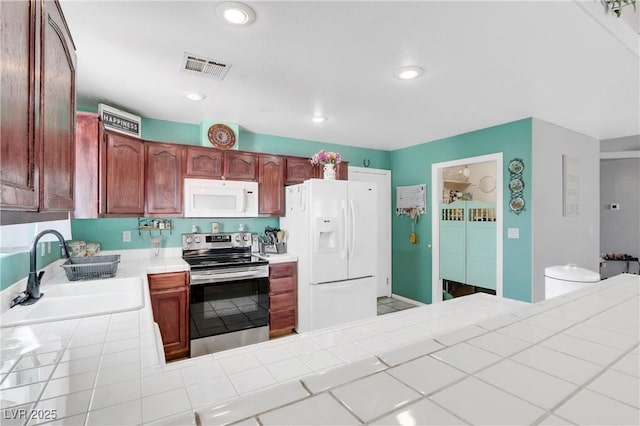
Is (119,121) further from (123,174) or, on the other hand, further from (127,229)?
(127,229)

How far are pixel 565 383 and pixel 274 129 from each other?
3.60 m

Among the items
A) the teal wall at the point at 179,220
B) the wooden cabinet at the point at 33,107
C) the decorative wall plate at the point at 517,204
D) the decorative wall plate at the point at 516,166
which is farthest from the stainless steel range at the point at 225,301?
the decorative wall plate at the point at 516,166

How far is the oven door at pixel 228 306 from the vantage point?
2840 mm

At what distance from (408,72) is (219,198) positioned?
2209 millimetres

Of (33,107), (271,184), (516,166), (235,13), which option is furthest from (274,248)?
(33,107)

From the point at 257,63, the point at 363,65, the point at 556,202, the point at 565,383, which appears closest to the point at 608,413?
the point at 565,383

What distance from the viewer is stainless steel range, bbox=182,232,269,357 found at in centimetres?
285

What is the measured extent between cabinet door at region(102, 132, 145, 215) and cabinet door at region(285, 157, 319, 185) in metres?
1.55

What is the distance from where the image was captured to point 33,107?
70 centimetres

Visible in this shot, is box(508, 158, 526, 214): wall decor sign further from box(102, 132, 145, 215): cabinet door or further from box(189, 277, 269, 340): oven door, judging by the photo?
box(102, 132, 145, 215): cabinet door

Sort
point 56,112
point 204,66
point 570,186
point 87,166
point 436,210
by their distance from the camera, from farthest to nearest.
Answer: point 436,210 < point 570,186 < point 87,166 < point 204,66 < point 56,112

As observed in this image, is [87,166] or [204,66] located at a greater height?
[204,66]

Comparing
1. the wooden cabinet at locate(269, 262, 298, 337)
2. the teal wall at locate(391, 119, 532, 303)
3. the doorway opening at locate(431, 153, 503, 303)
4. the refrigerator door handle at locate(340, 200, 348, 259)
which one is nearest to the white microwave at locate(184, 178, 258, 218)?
the wooden cabinet at locate(269, 262, 298, 337)

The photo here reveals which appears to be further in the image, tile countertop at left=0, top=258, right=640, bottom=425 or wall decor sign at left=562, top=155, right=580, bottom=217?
wall decor sign at left=562, top=155, right=580, bottom=217
